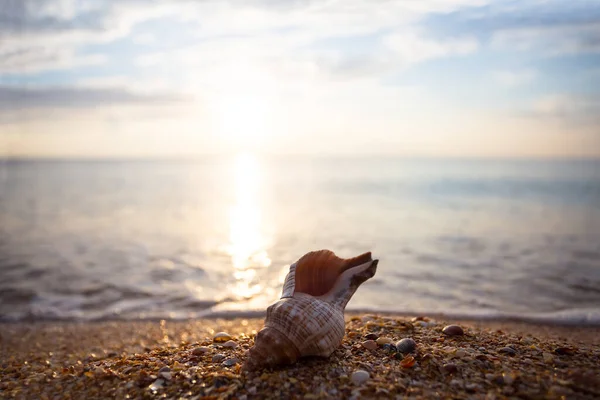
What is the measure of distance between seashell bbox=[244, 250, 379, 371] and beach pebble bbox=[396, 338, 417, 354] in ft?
2.03

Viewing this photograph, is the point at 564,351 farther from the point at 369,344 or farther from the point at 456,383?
the point at 369,344

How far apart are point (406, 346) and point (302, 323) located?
1.11 metres

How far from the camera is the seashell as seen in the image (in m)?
3.59

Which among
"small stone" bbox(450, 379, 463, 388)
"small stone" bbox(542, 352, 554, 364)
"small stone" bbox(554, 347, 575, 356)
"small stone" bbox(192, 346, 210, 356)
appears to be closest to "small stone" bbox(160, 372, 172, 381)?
"small stone" bbox(192, 346, 210, 356)

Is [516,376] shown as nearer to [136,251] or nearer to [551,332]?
[551,332]

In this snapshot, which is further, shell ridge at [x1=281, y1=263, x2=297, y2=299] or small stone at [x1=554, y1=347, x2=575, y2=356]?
small stone at [x1=554, y1=347, x2=575, y2=356]

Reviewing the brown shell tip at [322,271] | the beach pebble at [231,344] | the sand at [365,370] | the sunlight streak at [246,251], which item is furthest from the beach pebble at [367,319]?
the sunlight streak at [246,251]

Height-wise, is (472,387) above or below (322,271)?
below

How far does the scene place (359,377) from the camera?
3477mm

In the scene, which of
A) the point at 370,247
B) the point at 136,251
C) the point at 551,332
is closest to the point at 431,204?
the point at 370,247

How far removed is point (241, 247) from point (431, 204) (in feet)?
50.4

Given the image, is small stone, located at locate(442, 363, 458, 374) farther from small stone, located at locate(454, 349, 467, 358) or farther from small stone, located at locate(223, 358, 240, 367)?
small stone, located at locate(223, 358, 240, 367)

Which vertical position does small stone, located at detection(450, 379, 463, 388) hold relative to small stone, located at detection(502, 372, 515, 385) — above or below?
below

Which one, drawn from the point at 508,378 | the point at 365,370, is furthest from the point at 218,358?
the point at 508,378
